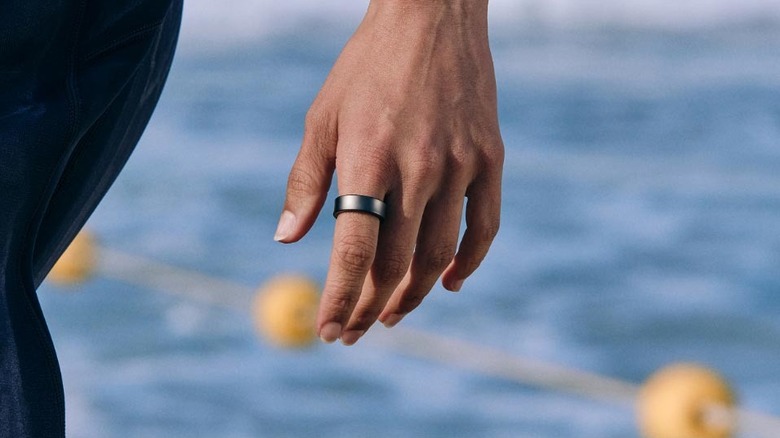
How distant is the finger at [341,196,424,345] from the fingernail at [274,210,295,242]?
6 centimetres

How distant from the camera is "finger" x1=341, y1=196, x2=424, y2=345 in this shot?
2.40ft

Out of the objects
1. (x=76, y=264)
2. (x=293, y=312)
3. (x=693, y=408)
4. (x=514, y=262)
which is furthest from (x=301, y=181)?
(x=514, y=262)

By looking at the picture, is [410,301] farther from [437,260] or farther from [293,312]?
[293,312]

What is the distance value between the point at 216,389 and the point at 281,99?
6990mm

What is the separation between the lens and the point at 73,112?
85cm

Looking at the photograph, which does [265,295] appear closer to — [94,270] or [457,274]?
[94,270]

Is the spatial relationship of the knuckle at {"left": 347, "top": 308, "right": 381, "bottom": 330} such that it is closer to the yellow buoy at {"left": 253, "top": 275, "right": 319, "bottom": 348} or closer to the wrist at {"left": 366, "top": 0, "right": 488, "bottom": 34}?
the wrist at {"left": 366, "top": 0, "right": 488, "bottom": 34}

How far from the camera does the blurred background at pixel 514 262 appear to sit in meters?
4.70

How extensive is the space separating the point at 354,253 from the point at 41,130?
0.25 meters

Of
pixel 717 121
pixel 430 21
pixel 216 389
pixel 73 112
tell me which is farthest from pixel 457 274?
pixel 717 121

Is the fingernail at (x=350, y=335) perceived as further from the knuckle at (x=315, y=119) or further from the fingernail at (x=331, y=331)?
the knuckle at (x=315, y=119)

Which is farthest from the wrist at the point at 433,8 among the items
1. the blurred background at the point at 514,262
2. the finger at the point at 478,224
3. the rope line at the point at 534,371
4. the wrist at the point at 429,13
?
the blurred background at the point at 514,262

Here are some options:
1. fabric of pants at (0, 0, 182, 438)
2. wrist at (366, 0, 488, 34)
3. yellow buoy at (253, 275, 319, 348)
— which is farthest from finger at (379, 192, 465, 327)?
yellow buoy at (253, 275, 319, 348)

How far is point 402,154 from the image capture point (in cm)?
73
